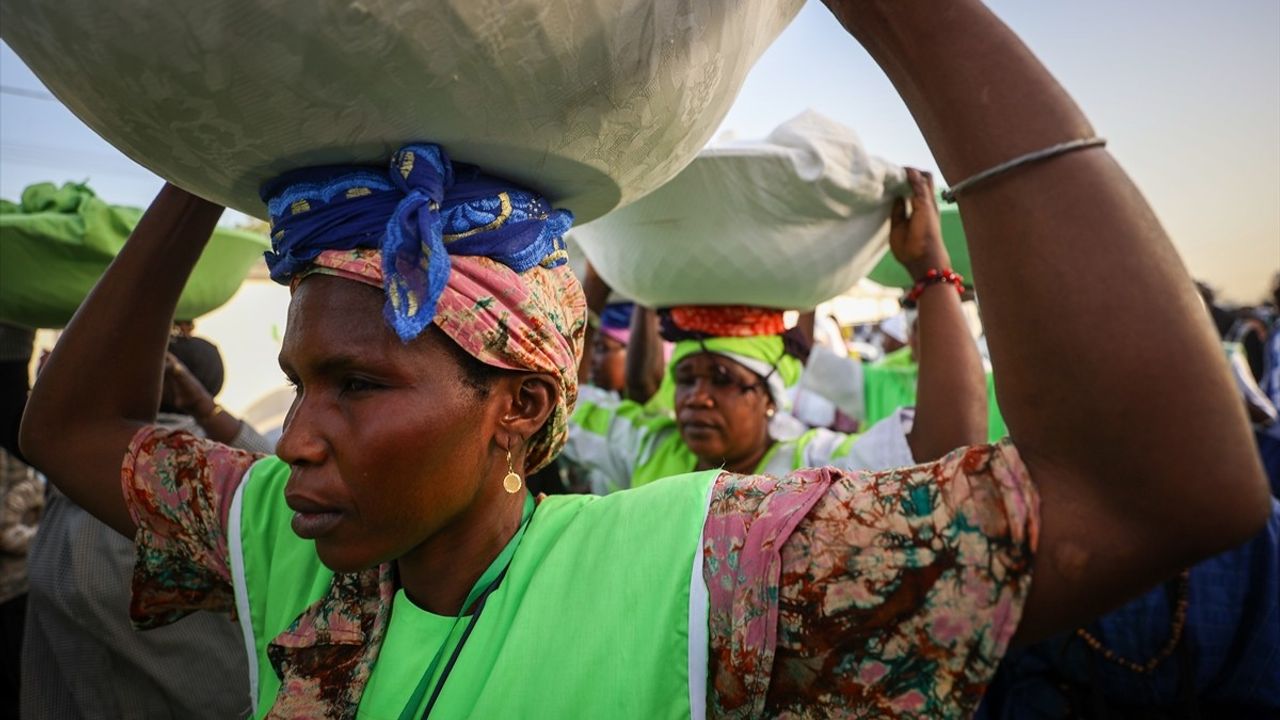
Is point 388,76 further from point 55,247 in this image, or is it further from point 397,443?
point 55,247

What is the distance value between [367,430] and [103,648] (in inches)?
89.0

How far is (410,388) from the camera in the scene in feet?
3.37

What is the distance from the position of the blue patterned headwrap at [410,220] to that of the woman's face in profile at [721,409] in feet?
5.01

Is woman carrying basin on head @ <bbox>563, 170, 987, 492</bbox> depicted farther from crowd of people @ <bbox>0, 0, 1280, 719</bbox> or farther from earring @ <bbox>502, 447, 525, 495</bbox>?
earring @ <bbox>502, 447, 525, 495</bbox>

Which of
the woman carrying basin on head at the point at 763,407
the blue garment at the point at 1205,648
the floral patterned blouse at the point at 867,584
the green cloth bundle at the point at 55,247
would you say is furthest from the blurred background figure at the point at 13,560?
the blue garment at the point at 1205,648

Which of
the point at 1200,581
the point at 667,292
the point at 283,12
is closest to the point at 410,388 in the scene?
the point at 283,12

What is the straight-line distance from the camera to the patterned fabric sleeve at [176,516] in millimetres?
1381

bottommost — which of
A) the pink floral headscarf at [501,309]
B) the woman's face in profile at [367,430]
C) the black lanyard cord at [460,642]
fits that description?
the black lanyard cord at [460,642]

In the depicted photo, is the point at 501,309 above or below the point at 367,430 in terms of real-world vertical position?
above

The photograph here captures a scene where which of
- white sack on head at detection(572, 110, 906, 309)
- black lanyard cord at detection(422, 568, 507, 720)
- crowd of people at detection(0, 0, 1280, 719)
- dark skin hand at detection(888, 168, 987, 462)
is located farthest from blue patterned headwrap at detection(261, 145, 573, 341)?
dark skin hand at detection(888, 168, 987, 462)

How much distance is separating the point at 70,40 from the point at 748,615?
97cm

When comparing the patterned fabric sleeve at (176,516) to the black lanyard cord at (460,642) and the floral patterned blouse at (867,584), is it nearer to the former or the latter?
the black lanyard cord at (460,642)

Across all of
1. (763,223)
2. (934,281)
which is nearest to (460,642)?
(763,223)

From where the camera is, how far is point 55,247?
6.88ft
